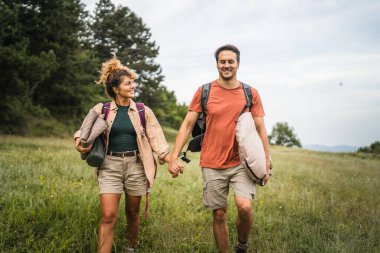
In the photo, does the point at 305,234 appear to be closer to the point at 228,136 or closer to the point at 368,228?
the point at 368,228

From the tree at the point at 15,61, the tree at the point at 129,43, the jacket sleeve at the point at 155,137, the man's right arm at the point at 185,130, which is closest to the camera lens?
the jacket sleeve at the point at 155,137

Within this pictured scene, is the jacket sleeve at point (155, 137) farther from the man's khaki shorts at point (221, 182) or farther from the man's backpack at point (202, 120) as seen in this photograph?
the man's khaki shorts at point (221, 182)

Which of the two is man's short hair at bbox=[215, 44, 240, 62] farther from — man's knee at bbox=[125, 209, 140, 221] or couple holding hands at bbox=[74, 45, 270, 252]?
man's knee at bbox=[125, 209, 140, 221]

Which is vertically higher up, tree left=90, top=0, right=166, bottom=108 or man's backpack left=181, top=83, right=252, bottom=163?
tree left=90, top=0, right=166, bottom=108

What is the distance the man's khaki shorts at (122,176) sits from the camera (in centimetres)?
370

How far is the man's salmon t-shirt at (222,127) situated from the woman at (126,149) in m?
0.54

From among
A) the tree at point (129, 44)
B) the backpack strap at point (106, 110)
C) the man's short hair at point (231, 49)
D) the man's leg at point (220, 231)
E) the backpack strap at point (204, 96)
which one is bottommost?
the man's leg at point (220, 231)

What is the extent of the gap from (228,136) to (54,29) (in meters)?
A: 20.2

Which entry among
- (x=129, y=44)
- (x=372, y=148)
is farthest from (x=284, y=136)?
(x=129, y=44)

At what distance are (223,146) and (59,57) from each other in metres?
21.0

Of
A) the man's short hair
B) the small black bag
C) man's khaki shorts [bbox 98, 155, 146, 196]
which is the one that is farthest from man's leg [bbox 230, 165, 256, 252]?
the small black bag

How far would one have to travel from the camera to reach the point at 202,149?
4098 mm

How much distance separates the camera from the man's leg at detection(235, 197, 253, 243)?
12.1 ft

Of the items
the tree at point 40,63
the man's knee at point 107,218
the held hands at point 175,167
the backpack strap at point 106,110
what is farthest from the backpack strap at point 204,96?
the tree at point 40,63
